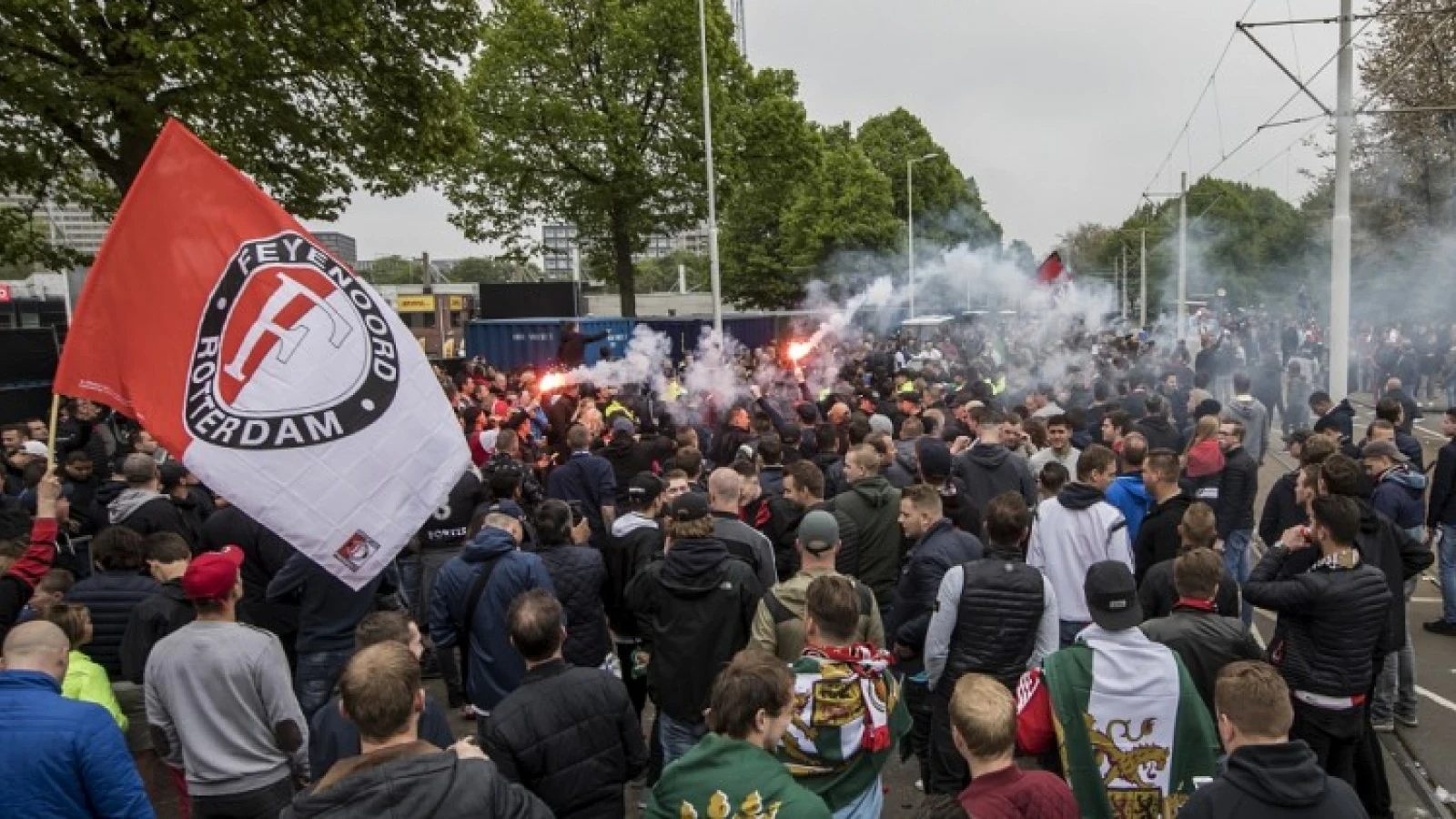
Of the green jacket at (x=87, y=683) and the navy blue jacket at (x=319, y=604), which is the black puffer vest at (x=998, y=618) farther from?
the green jacket at (x=87, y=683)

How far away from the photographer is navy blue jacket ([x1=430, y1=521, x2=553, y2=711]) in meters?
5.05

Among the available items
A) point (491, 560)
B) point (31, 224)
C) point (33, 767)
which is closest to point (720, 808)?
point (33, 767)

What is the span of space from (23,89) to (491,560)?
37.1 feet

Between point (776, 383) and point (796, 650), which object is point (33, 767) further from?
point (776, 383)

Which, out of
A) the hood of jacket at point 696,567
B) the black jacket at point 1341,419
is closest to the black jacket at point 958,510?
the hood of jacket at point 696,567

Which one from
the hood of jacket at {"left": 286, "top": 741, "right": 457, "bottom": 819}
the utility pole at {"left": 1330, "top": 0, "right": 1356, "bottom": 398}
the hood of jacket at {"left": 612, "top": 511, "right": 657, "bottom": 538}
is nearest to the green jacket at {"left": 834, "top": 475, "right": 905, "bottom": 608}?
the hood of jacket at {"left": 612, "top": 511, "right": 657, "bottom": 538}

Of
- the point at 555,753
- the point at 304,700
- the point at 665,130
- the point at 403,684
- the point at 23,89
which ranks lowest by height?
the point at 304,700

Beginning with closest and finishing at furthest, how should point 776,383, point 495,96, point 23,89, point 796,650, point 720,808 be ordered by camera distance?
point 720,808 < point 796,650 < point 23,89 < point 776,383 < point 495,96

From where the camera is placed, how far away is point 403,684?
290cm

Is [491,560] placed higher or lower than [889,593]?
A: higher

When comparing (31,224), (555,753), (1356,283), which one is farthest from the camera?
(1356,283)

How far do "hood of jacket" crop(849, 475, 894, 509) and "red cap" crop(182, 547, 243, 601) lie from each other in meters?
3.48

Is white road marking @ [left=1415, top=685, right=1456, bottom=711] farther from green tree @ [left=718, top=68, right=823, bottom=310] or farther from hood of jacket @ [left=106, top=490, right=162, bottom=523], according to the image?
green tree @ [left=718, top=68, right=823, bottom=310]

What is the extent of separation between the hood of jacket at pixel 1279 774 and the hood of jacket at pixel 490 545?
11.3ft
